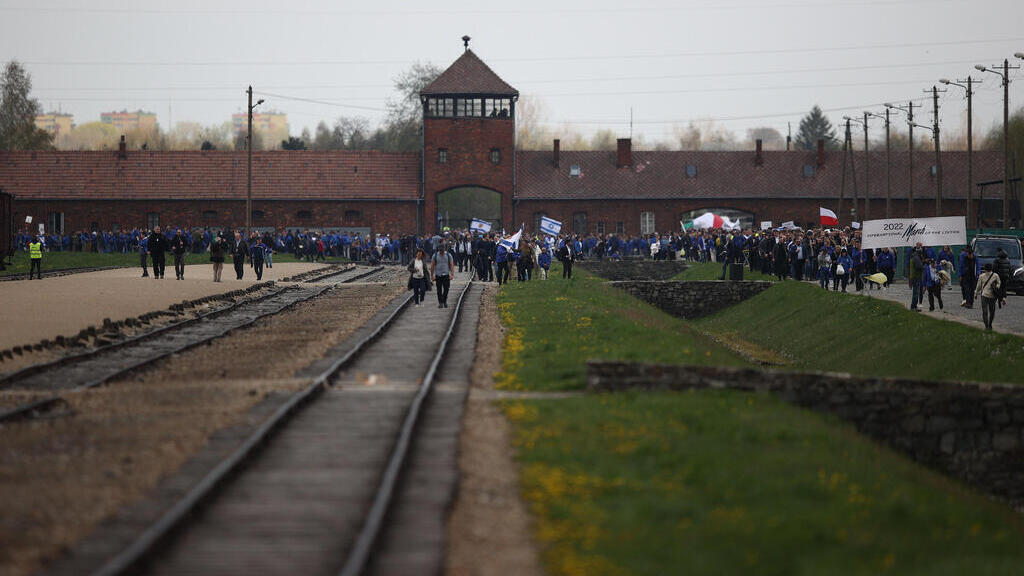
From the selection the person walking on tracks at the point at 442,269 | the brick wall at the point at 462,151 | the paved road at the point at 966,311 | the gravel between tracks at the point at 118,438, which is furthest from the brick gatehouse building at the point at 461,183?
the gravel between tracks at the point at 118,438

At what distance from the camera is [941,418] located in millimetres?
15984

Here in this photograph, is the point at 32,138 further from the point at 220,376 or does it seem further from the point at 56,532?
the point at 56,532

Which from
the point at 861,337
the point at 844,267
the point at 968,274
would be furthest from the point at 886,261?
the point at 861,337

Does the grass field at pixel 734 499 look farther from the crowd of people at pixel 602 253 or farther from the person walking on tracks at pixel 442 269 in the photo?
the person walking on tracks at pixel 442 269

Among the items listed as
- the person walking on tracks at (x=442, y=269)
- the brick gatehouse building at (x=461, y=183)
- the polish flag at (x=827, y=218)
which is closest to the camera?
the person walking on tracks at (x=442, y=269)

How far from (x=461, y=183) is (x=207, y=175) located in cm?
1522

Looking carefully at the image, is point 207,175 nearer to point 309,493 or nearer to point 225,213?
point 225,213

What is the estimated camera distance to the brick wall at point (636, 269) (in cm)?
5959

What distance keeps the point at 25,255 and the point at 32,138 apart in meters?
50.1

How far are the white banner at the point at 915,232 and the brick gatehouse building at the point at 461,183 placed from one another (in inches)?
1455

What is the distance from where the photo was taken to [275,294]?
37469 millimetres

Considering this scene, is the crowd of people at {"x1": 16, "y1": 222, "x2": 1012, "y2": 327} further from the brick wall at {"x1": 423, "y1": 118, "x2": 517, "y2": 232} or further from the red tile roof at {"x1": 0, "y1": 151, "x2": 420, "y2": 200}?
the brick wall at {"x1": 423, "y1": 118, "x2": 517, "y2": 232}

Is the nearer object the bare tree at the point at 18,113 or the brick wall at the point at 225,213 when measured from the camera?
the brick wall at the point at 225,213

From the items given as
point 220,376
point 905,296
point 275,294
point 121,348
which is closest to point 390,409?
point 220,376
